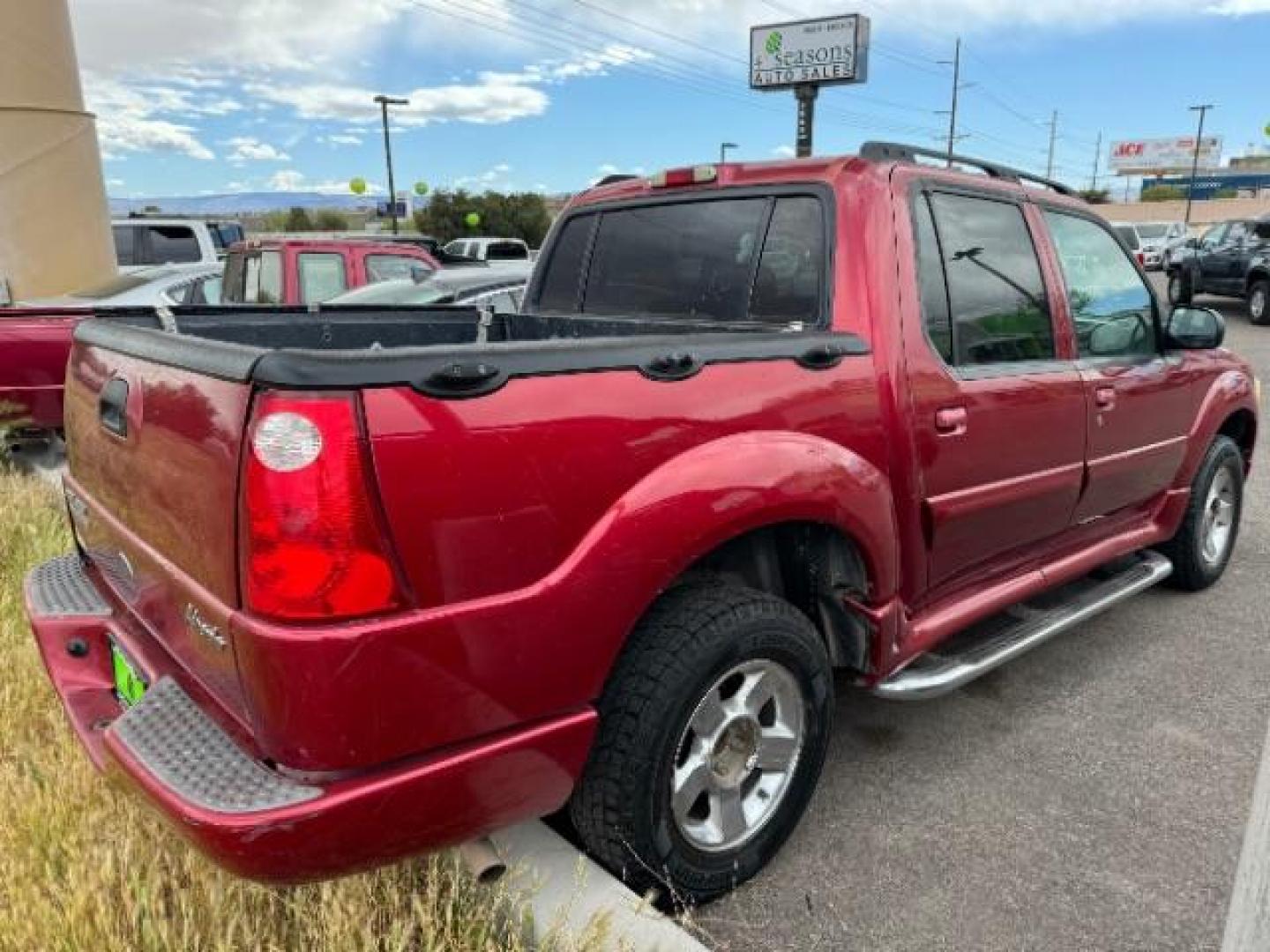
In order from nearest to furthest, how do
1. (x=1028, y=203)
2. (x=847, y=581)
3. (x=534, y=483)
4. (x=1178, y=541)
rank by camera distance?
(x=534, y=483) → (x=847, y=581) → (x=1028, y=203) → (x=1178, y=541)

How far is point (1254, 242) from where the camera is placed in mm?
18000

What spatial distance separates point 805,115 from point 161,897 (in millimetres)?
36994

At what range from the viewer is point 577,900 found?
7.00ft

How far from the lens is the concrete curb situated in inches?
80.4

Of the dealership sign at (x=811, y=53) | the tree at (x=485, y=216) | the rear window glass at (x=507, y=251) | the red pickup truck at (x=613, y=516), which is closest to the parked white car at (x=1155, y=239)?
the dealership sign at (x=811, y=53)

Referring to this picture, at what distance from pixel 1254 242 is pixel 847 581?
1949cm

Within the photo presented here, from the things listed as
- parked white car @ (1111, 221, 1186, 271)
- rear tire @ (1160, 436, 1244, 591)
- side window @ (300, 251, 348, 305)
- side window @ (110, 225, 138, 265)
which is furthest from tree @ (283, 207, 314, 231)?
rear tire @ (1160, 436, 1244, 591)

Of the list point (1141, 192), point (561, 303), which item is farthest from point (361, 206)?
point (561, 303)

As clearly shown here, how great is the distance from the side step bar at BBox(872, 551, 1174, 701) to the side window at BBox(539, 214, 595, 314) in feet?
6.24

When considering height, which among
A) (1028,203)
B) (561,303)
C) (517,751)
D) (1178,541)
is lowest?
(1178,541)

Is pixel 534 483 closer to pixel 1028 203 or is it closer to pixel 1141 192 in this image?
pixel 1028 203

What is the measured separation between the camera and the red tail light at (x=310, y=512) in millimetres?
1700

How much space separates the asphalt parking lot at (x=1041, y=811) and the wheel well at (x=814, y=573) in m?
0.57

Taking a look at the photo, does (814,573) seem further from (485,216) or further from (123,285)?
(485,216)
